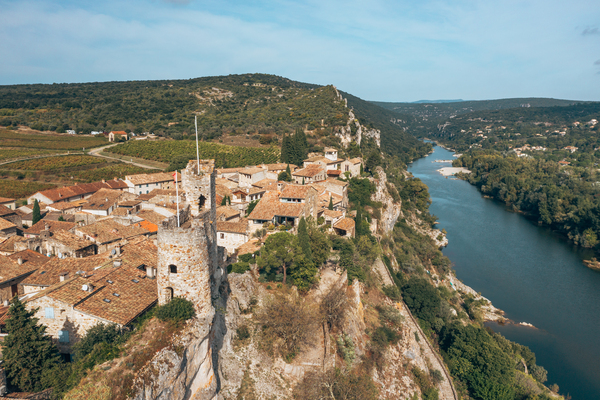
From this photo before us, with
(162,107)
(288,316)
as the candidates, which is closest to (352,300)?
(288,316)

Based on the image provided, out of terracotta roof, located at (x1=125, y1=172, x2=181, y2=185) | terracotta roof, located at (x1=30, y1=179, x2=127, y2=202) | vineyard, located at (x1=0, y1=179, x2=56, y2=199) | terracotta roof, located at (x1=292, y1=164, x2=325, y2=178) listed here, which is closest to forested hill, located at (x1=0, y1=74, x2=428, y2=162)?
terracotta roof, located at (x1=292, y1=164, x2=325, y2=178)

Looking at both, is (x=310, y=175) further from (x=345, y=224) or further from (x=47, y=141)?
(x=47, y=141)

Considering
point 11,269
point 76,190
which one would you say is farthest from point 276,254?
point 76,190

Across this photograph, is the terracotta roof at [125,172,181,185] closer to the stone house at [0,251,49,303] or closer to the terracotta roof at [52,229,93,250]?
the terracotta roof at [52,229,93,250]

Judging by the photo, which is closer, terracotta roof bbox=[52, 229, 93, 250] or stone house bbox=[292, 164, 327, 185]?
terracotta roof bbox=[52, 229, 93, 250]

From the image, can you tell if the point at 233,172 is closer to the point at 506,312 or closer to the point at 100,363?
the point at 506,312
